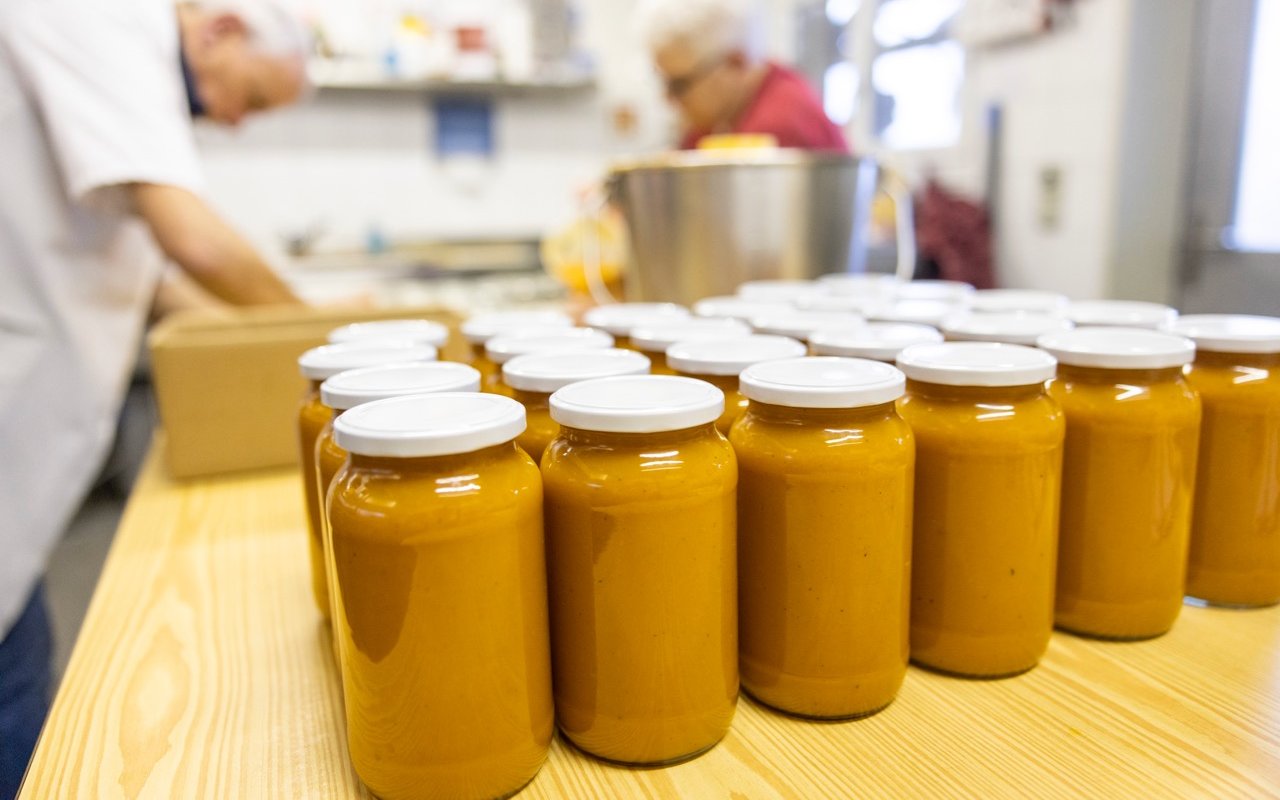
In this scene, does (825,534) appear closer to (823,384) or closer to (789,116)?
(823,384)

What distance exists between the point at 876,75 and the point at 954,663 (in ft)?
10.4

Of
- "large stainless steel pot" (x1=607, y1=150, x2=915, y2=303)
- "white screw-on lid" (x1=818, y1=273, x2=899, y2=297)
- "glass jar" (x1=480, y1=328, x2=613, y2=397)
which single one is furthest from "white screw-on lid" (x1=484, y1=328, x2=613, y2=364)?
"large stainless steel pot" (x1=607, y1=150, x2=915, y2=303)

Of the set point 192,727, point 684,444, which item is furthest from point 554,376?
point 192,727

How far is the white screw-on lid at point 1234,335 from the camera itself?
64 centimetres

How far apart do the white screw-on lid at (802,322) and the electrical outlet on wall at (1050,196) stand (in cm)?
175

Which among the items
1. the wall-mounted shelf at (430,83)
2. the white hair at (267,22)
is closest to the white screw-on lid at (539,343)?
the white hair at (267,22)

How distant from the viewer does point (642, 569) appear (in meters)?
0.49

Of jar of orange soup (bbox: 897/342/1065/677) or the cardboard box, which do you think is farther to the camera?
the cardboard box

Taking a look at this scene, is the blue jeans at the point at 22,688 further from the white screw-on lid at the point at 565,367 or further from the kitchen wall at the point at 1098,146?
the kitchen wall at the point at 1098,146

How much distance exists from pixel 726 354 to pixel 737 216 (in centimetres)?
65

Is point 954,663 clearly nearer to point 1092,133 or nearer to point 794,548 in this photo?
point 794,548

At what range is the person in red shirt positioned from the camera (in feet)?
6.43

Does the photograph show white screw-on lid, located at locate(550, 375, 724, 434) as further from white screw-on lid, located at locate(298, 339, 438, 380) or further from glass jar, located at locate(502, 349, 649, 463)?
white screw-on lid, located at locate(298, 339, 438, 380)

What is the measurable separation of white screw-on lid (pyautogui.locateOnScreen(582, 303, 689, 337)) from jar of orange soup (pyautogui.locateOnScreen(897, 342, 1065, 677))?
1.12 ft
